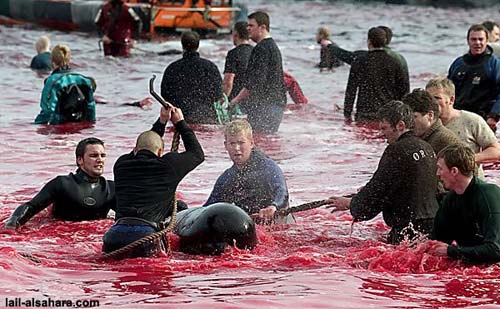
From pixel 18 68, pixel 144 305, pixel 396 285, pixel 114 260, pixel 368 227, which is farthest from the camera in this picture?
pixel 18 68

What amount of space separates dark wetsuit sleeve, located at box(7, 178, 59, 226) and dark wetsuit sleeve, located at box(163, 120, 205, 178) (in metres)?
1.95

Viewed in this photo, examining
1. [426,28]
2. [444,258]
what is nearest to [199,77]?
[444,258]

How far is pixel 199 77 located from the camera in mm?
16078

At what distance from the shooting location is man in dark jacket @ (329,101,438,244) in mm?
8812

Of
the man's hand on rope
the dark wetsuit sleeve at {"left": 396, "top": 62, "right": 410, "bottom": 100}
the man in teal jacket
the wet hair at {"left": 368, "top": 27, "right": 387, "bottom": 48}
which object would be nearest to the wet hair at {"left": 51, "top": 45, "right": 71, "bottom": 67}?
the man in teal jacket

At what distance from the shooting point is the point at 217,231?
360 inches

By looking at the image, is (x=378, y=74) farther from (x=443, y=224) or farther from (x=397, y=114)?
(x=443, y=224)

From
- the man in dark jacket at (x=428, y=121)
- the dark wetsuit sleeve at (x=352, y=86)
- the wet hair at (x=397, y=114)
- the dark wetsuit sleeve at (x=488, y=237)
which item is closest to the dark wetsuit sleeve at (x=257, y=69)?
the dark wetsuit sleeve at (x=352, y=86)

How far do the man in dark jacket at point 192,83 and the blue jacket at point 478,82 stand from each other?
356 cm

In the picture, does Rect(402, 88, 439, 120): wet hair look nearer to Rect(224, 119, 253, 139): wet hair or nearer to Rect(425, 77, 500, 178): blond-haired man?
Rect(425, 77, 500, 178): blond-haired man

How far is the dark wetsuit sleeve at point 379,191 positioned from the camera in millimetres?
8853

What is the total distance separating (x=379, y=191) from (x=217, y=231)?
4.20 feet

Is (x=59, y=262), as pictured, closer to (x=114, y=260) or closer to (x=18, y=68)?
(x=114, y=260)

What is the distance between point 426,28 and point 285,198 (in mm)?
32822
